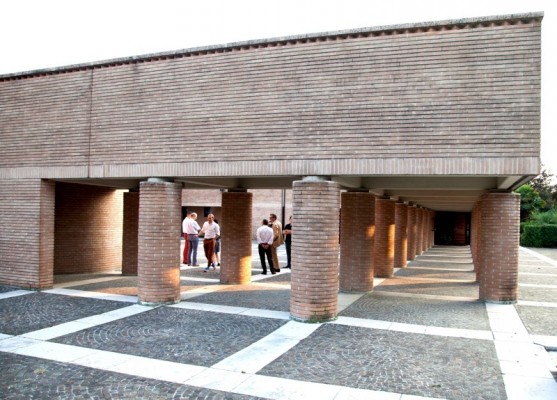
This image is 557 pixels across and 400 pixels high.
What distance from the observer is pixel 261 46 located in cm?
935

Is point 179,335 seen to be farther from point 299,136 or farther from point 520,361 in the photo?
point 520,361

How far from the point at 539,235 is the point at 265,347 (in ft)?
114

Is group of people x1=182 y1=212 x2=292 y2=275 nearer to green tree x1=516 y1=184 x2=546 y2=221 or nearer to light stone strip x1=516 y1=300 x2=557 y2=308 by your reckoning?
light stone strip x1=516 y1=300 x2=557 y2=308

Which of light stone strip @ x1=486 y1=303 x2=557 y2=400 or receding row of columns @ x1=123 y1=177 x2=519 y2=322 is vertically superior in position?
receding row of columns @ x1=123 y1=177 x2=519 y2=322

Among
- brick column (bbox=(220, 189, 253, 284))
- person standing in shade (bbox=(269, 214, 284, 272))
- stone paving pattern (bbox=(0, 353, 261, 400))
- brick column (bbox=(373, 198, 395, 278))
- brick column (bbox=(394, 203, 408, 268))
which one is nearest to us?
stone paving pattern (bbox=(0, 353, 261, 400))

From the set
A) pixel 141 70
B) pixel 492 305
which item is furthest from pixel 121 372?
pixel 492 305

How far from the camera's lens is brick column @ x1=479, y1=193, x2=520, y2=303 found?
34.1 feet

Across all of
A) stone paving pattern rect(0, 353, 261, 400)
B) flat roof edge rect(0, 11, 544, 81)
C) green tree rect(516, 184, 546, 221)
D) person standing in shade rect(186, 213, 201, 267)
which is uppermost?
flat roof edge rect(0, 11, 544, 81)

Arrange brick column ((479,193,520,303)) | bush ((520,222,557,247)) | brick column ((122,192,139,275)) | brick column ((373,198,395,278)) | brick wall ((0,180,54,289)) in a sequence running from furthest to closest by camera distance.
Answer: bush ((520,222,557,247)) → brick column ((373,198,395,278)) → brick column ((122,192,139,275)) → brick wall ((0,180,54,289)) → brick column ((479,193,520,303))

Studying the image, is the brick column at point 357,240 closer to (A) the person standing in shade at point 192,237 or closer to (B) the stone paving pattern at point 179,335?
(B) the stone paving pattern at point 179,335

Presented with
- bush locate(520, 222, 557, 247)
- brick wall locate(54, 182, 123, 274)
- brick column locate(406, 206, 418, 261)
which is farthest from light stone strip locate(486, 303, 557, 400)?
bush locate(520, 222, 557, 247)

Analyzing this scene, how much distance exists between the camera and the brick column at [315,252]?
8719 millimetres

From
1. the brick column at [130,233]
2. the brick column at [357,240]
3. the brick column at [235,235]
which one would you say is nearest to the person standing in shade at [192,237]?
the brick column at [130,233]

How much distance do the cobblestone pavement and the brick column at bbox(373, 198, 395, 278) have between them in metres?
3.10
